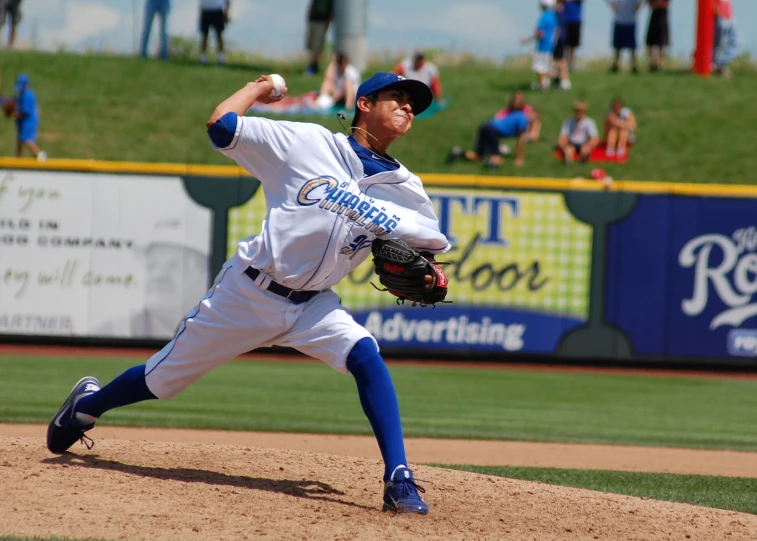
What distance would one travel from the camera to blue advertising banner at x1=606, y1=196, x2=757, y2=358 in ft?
40.9

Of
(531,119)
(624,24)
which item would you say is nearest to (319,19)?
(531,119)

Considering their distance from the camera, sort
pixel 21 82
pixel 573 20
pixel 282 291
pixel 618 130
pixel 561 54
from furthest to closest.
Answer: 1. pixel 561 54
2. pixel 573 20
3. pixel 618 130
4. pixel 21 82
5. pixel 282 291

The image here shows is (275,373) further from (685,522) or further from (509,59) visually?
(509,59)

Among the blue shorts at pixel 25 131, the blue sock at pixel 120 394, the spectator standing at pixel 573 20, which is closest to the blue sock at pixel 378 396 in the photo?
the blue sock at pixel 120 394

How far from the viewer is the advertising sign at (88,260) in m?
12.4

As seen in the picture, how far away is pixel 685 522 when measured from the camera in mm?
Answer: 5105

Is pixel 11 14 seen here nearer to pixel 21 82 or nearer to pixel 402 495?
pixel 21 82

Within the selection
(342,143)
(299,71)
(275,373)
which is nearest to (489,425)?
(275,373)

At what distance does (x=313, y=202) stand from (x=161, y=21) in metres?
18.7

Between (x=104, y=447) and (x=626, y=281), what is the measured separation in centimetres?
812

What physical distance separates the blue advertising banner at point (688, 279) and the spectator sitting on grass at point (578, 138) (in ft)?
18.1

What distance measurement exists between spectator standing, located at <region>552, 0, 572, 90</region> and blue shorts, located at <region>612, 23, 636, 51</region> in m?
1.03

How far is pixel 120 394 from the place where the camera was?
5156 mm

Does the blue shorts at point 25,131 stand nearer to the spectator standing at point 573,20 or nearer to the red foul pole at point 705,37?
the spectator standing at point 573,20
